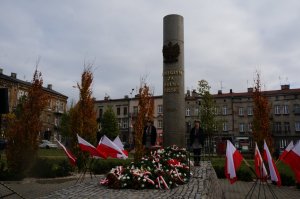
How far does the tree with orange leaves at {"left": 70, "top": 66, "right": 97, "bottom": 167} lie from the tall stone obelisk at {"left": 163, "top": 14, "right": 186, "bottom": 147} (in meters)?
5.51

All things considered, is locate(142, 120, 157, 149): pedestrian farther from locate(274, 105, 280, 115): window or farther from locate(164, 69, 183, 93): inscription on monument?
locate(274, 105, 280, 115): window

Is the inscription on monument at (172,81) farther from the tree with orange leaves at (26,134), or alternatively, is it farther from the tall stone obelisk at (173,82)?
the tree with orange leaves at (26,134)

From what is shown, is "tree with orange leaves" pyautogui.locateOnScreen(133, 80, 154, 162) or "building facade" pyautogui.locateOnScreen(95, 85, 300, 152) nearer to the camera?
"tree with orange leaves" pyautogui.locateOnScreen(133, 80, 154, 162)

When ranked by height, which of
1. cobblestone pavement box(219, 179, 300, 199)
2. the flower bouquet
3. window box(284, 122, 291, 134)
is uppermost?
window box(284, 122, 291, 134)

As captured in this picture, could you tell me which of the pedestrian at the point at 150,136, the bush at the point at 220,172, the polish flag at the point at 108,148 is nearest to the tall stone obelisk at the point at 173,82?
the pedestrian at the point at 150,136

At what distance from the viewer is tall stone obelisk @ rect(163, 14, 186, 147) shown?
15.7 metres

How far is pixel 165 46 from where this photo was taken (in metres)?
16.5

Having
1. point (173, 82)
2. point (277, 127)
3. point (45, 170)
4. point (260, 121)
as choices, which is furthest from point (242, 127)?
point (45, 170)

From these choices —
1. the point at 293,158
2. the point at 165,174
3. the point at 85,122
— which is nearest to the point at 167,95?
the point at 85,122

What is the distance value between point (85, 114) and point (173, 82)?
630 centimetres

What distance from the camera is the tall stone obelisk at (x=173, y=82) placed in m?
15.7

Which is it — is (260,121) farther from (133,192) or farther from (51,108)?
(51,108)

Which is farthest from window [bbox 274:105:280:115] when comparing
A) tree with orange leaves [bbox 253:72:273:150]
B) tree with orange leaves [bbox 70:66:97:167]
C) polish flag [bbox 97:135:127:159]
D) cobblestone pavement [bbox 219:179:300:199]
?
polish flag [bbox 97:135:127:159]

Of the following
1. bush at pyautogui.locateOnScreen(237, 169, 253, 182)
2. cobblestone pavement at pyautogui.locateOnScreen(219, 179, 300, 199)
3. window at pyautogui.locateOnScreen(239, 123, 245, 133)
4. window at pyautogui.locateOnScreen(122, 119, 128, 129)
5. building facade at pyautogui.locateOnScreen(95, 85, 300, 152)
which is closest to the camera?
cobblestone pavement at pyautogui.locateOnScreen(219, 179, 300, 199)
